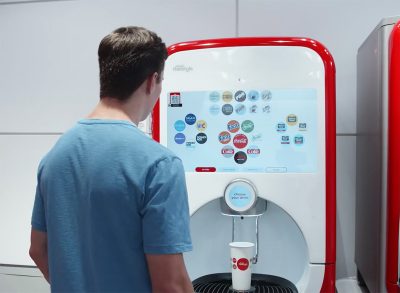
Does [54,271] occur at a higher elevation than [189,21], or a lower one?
lower

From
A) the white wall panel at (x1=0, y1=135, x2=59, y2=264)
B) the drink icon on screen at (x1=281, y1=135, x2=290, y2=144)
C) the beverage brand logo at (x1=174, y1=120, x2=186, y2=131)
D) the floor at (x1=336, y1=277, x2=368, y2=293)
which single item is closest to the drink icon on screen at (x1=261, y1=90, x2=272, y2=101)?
the drink icon on screen at (x1=281, y1=135, x2=290, y2=144)

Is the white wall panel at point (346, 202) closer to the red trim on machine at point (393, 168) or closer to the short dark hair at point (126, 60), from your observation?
the red trim on machine at point (393, 168)

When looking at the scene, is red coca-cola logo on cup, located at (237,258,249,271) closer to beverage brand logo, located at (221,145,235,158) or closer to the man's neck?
beverage brand logo, located at (221,145,235,158)

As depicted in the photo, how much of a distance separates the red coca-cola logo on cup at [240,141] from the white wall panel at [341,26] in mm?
616

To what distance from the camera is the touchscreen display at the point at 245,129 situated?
1302mm

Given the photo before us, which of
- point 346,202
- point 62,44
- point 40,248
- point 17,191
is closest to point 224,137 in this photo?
point 40,248

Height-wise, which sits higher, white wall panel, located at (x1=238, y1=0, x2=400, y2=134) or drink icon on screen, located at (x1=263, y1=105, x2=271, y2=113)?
white wall panel, located at (x1=238, y1=0, x2=400, y2=134)

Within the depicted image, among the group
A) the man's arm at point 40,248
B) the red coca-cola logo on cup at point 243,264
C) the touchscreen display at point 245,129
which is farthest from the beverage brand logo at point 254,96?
the man's arm at point 40,248

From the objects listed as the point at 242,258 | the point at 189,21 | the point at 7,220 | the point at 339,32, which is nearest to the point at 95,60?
the point at 189,21

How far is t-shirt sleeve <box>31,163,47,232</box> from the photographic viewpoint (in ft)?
3.58

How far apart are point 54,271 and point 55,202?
0.16m

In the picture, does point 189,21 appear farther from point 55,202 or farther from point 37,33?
point 55,202

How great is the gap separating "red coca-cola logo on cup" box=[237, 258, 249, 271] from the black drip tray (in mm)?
66

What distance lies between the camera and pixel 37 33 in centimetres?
210
